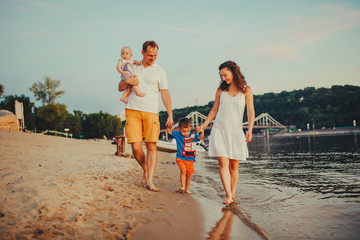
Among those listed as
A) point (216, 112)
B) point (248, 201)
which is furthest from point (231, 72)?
point (248, 201)

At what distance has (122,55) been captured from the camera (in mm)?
3756

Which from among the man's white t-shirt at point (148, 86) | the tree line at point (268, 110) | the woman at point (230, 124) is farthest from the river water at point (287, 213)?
the tree line at point (268, 110)

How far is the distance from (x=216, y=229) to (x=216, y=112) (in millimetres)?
1777

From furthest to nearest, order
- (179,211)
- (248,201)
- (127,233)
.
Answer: (248,201) → (179,211) → (127,233)

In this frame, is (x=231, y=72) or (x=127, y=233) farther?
(x=231, y=72)

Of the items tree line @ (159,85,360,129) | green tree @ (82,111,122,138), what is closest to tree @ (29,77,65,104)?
green tree @ (82,111,122,138)

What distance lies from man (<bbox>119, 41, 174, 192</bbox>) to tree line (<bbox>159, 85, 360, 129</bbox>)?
272 feet

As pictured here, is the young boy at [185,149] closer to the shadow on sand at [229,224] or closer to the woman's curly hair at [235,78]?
the woman's curly hair at [235,78]

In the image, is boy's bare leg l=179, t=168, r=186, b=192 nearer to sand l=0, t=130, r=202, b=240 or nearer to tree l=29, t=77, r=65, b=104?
sand l=0, t=130, r=202, b=240

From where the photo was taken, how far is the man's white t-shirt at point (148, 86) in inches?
144

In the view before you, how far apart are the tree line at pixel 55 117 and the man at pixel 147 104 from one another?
53.0ft

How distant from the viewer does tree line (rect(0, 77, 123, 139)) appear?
3694 cm

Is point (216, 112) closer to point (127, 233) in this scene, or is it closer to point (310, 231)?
point (310, 231)

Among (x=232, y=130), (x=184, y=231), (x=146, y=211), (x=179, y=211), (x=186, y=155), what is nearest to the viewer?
(x=184, y=231)
